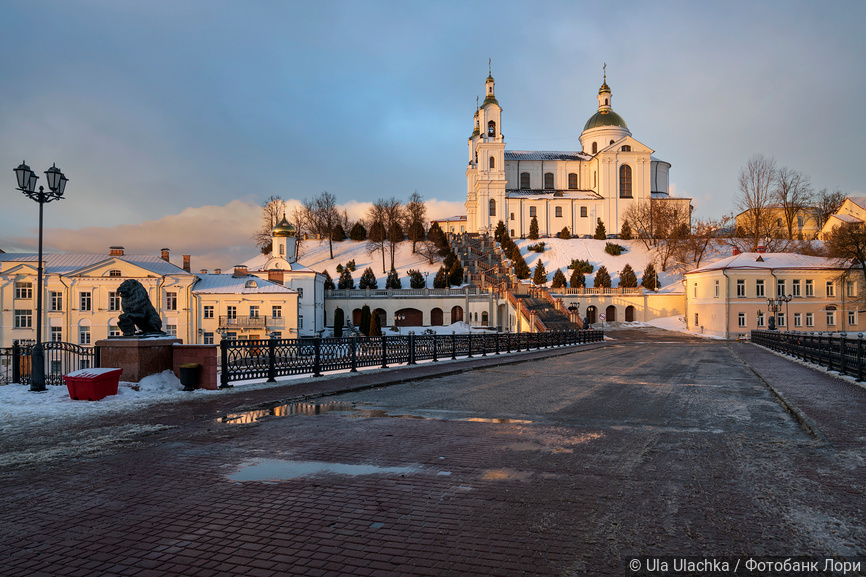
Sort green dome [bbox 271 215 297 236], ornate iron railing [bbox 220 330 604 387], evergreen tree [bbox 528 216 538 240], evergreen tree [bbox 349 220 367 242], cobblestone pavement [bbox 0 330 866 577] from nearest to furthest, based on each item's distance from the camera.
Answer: cobblestone pavement [bbox 0 330 866 577] < ornate iron railing [bbox 220 330 604 387] < green dome [bbox 271 215 297 236] < evergreen tree [bbox 528 216 538 240] < evergreen tree [bbox 349 220 367 242]

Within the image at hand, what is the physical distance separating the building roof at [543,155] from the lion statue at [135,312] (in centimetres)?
9392

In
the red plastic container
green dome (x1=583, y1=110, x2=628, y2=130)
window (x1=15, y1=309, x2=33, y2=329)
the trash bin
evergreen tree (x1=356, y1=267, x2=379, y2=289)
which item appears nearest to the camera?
the red plastic container

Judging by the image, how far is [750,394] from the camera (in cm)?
1316

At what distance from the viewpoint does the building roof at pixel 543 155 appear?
335 feet

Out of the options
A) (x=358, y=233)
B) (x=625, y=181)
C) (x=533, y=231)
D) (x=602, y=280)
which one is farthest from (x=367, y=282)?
(x=625, y=181)

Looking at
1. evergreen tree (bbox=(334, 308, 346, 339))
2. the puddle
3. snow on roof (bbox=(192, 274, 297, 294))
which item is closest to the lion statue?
the puddle

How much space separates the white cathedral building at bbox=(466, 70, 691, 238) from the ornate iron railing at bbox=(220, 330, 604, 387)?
67801 millimetres

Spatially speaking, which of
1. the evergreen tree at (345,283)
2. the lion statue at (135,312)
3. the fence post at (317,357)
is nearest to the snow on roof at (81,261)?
the evergreen tree at (345,283)

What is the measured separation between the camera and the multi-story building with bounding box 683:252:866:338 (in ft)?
177

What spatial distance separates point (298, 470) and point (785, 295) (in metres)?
59.3

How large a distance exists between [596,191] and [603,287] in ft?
107

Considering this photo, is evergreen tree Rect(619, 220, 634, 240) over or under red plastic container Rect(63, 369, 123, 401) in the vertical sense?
over

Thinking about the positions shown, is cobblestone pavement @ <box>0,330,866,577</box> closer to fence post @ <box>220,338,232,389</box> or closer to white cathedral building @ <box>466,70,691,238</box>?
fence post @ <box>220,338,232,389</box>

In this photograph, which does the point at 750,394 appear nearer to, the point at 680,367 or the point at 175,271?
the point at 680,367
